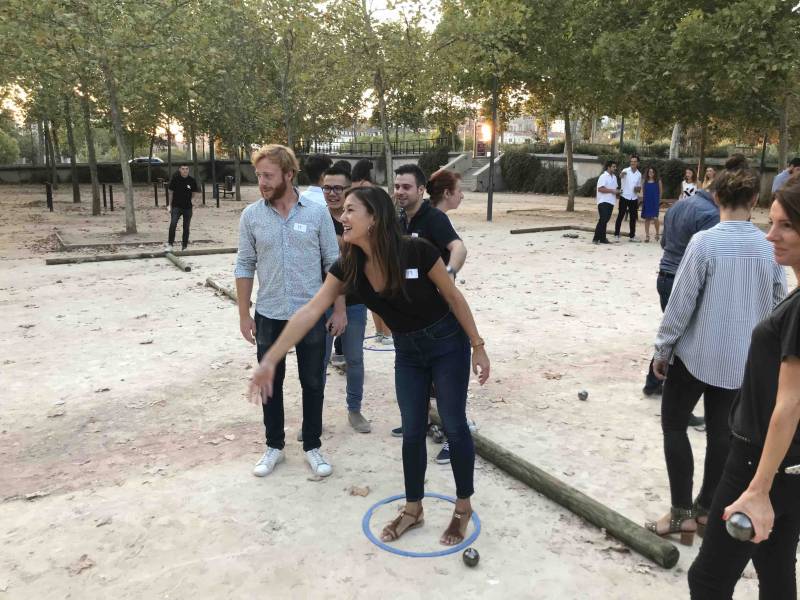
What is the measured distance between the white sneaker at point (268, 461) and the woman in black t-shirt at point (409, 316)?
128cm

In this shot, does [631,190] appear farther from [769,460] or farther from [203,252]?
[769,460]

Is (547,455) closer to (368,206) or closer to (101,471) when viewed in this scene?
(368,206)

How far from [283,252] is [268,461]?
144 centimetres

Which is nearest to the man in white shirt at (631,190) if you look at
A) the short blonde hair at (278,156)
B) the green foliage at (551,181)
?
the short blonde hair at (278,156)

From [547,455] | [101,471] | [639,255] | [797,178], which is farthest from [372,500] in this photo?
Answer: [639,255]

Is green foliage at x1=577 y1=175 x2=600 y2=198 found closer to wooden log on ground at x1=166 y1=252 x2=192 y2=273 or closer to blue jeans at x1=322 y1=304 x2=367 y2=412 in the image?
wooden log on ground at x1=166 y1=252 x2=192 y2=273

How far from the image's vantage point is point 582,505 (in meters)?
3.80

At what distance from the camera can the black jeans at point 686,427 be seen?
331cm

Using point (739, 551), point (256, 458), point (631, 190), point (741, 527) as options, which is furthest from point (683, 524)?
point (631, 190)

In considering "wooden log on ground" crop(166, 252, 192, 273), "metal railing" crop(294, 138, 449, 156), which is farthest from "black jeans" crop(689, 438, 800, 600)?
"metal railing" crop(294, 138, 449, 156)

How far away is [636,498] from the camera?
4055mm

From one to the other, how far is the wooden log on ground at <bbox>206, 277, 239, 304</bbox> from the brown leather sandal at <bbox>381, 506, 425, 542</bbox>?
6389mm

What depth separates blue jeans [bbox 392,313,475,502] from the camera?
327 cm

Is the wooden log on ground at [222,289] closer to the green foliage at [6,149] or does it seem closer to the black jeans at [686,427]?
the black jeans at [686,427]
